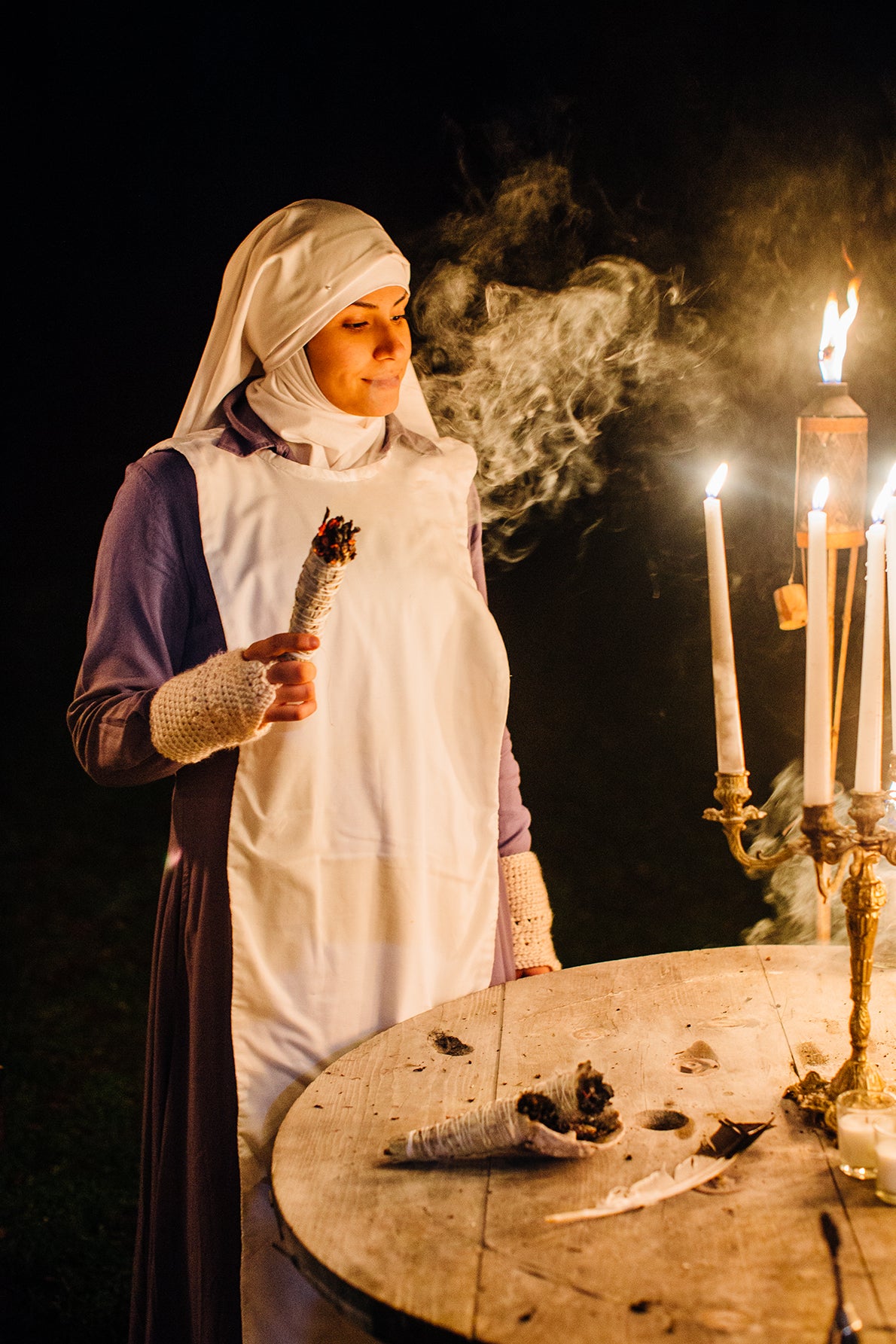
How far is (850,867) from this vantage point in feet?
4.63

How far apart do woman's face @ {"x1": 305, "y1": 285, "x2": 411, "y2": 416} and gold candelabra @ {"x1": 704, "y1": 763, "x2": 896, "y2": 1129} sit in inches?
42.3

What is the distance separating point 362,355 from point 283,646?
2.43 feet

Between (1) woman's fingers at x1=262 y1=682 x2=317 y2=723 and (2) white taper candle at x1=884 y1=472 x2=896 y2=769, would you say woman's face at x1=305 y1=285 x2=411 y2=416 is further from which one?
(2) white taper candle at x1=884 y1=472 x2=896 y2=769

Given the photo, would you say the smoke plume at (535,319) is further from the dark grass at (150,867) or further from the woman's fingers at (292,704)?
the woman's fingers at (292,704)

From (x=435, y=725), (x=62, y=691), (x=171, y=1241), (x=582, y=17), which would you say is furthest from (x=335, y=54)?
(x=171, y=1241)

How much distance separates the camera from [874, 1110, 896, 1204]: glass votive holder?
1.22 metres

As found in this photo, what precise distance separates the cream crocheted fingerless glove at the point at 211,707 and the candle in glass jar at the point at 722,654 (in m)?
0.65

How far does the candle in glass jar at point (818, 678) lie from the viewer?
1258 millimetres

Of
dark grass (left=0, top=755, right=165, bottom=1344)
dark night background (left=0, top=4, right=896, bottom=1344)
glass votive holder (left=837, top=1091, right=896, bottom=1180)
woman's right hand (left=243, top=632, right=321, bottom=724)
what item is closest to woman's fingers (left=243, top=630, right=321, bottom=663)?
woman's right hand (left=243, top=632, right=321, bottom=724)

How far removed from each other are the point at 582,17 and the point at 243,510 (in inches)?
74.4

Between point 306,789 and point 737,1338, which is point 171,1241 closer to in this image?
point 306,789

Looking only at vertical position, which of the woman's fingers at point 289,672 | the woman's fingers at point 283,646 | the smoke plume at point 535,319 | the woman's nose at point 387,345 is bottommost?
the woman's fingers at point 289,672

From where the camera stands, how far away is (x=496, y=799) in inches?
87.1

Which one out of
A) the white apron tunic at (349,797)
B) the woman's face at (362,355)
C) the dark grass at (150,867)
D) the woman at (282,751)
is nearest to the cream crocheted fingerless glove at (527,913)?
the woman at (282,751)
